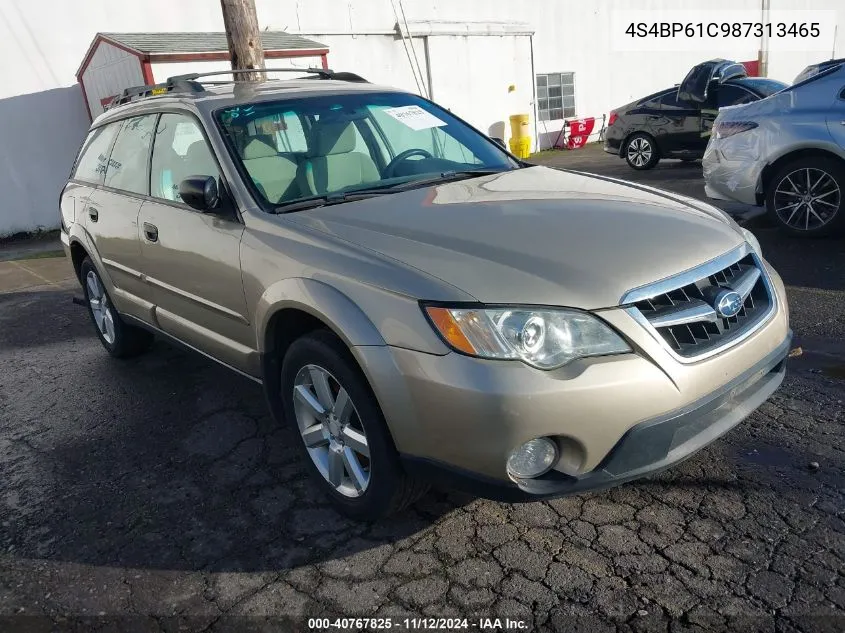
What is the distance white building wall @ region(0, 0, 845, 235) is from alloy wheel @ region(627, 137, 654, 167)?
4.76 meters

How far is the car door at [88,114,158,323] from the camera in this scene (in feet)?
13.7

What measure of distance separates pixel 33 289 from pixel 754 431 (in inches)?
306

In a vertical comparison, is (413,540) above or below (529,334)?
below

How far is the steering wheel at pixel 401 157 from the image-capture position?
3598 mm

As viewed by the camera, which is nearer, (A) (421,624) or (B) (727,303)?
(A) (421,624)

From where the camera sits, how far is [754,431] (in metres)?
3.42

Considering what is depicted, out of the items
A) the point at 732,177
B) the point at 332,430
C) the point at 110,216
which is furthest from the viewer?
the point at 732,177

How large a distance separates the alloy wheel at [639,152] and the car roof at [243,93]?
882cm

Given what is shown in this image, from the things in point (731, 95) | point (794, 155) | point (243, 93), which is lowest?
point (794, 155)

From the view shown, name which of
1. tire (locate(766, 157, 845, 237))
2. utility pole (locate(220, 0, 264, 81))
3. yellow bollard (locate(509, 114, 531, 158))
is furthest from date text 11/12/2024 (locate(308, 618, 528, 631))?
yellow bollard (locate(509, 114, 531, 158))

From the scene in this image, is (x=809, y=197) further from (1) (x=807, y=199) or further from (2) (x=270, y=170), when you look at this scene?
(2) (x=270, y=170)

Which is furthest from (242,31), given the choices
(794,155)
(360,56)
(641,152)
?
(360,56)

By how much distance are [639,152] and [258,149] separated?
32.9 ft

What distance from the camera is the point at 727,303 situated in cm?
261
